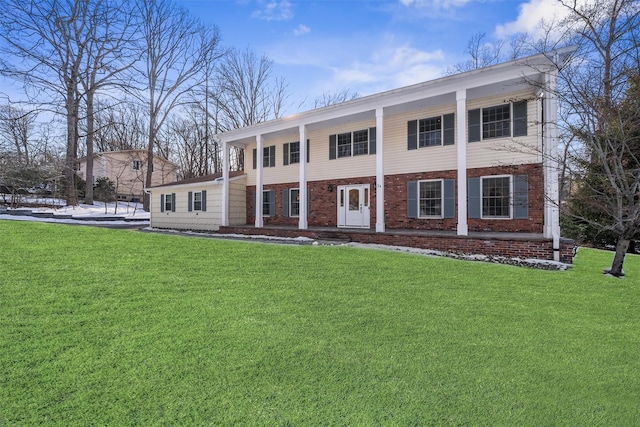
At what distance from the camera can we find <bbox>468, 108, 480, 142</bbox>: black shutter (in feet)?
36.8

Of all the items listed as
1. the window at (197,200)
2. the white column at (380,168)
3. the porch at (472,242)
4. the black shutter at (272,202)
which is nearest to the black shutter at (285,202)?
the black shutter at (272,202)

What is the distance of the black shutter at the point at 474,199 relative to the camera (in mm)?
11117

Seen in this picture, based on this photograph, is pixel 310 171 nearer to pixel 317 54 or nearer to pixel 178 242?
pixel 317 54

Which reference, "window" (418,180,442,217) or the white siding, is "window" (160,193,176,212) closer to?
the white siding

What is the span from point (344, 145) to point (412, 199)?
3.83 metres

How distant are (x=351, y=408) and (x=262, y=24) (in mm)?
14116

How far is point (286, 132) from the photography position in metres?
15.2

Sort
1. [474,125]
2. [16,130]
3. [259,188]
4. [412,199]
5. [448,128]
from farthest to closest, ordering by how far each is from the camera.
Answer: [16,130] < [259,188] < [412,199] < [448,128] < [474,125]

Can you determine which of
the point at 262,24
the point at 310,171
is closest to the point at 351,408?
the point at 310,171

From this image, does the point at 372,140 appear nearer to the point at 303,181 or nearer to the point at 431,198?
the point at 303,181

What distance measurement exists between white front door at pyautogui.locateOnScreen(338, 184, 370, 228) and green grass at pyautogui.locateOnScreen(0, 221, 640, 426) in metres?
7.56

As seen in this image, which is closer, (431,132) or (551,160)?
(551,160)

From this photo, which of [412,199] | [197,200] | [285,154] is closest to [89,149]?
[197,200]

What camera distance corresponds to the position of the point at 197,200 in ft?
58.0
